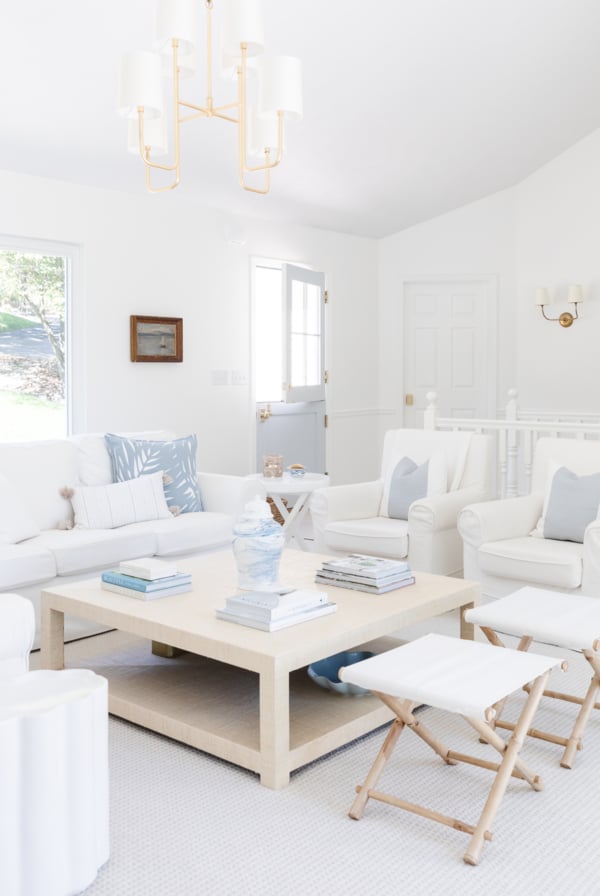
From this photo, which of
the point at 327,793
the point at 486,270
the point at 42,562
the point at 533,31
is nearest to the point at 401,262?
the point at 486,270

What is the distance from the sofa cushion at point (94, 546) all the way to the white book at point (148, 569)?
72 cm

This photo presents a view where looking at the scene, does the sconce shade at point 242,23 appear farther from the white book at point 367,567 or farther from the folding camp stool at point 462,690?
the folding camp stool at point 462,690

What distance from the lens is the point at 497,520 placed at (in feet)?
14.1

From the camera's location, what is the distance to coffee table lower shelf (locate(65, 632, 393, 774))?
2.67m

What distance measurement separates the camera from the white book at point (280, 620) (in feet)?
9.04

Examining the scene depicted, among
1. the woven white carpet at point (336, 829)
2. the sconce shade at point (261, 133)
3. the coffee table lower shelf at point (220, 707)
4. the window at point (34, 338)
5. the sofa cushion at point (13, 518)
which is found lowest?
the woven white carpet at point (336, 829)

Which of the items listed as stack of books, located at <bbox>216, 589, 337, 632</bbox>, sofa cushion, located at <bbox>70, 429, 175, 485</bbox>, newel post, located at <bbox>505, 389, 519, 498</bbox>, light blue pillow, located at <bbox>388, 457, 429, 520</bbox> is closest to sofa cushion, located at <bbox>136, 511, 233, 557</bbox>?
sofa cushion, located at <bbox>70, 429, 175, 485</bbox>

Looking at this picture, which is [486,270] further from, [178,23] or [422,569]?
[178,23]

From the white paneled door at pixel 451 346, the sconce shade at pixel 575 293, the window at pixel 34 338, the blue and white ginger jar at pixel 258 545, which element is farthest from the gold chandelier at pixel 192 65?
the white paneled door at pixel 451 346

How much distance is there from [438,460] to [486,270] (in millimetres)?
3482

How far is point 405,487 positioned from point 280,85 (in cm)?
242

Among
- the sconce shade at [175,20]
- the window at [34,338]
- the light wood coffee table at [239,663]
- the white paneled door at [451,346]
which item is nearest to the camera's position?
the light wood coffee table at [239,663]

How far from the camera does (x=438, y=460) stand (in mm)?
4875

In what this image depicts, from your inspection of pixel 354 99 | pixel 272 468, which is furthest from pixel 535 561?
pixel 354 99
